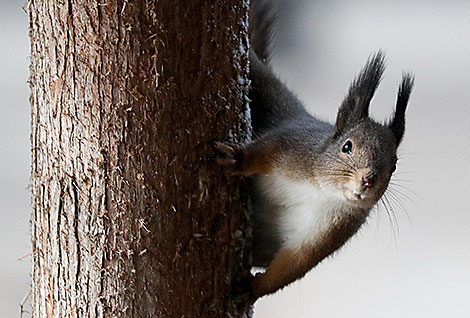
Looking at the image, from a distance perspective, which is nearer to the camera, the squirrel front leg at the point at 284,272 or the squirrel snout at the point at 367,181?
the squirrel snout at the point at 367,181

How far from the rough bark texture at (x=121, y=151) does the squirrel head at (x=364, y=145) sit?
0.80ft

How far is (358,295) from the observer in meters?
2.07

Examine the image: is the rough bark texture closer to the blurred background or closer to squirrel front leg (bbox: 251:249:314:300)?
squirrel front leg (bbox: 251:249:314:300)

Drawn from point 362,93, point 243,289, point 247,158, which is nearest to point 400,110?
point 362,93

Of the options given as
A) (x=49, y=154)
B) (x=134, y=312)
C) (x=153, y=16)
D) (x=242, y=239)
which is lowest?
(x=134, y=312)

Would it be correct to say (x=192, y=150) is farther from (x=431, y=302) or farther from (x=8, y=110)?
(x=431, y=302)

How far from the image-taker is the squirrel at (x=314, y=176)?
1.13 meters

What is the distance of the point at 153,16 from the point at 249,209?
403mm

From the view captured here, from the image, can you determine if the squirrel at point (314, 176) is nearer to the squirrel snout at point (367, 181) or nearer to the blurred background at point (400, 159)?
the squirrel snout at point (367, 181)

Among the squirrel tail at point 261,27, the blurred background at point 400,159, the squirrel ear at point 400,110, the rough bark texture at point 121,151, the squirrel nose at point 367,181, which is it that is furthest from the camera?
the blurred background at point 400,159

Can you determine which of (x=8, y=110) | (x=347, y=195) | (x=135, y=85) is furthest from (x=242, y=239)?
(x=8, y=110)

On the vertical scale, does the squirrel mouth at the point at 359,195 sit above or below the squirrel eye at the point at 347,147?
below

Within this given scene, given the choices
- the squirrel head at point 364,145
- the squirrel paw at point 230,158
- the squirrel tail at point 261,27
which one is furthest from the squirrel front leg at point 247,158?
the squirrel tail at point 261,27

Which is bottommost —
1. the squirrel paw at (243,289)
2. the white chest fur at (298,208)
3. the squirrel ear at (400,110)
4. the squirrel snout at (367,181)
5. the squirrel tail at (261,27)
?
the squirrel paw at (243,289)
